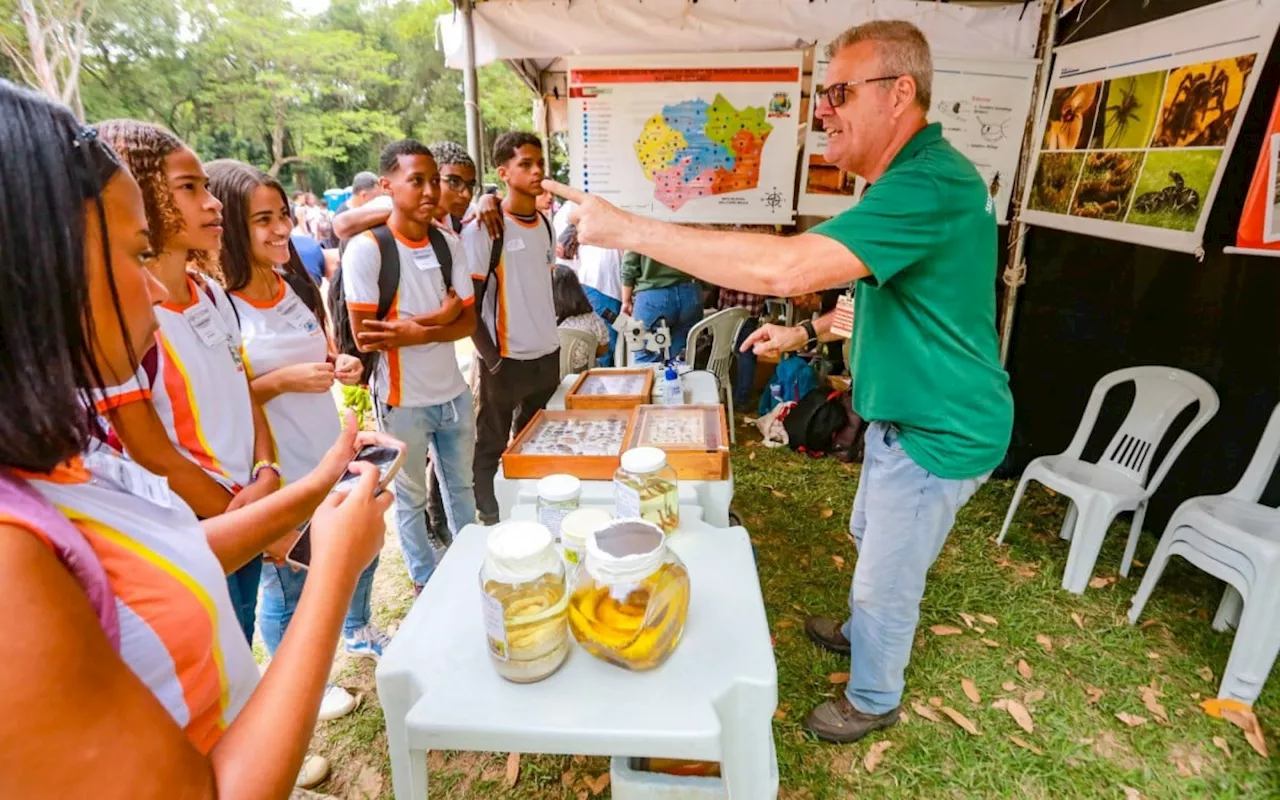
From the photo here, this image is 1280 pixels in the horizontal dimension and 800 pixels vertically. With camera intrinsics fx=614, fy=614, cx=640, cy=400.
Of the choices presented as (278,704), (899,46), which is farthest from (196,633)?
(899,46)

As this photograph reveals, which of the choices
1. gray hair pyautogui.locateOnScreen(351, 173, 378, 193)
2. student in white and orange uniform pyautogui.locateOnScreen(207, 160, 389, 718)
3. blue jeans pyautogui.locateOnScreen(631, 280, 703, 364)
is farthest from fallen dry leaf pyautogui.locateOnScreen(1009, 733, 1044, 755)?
gray hair pyautogui.locateOnScreen(351, 173, 378, 193)

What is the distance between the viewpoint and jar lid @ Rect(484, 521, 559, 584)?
996 mm

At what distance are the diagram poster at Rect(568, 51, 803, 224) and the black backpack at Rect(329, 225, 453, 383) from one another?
1.84m

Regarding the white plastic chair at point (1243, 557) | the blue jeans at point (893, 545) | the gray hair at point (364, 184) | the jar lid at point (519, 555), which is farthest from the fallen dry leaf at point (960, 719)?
the gray hair at point (364, 184)

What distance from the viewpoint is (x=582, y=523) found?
4.26ft

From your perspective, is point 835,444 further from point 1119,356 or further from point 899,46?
point 899,46

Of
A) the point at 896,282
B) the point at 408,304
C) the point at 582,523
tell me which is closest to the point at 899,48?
the point at 896,282

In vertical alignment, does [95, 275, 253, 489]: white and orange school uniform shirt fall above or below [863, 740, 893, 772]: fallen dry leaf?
above

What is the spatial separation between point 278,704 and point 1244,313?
3.91 metres

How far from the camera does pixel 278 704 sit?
2.24ft

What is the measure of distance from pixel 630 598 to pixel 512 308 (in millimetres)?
2351

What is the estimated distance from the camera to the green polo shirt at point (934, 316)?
5.17ft

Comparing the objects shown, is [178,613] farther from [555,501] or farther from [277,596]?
[277,596]

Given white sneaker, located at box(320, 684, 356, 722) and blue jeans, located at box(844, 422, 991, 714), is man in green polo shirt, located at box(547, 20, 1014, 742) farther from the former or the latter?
white sneaker, located at box(320, 684, 356, 722)
